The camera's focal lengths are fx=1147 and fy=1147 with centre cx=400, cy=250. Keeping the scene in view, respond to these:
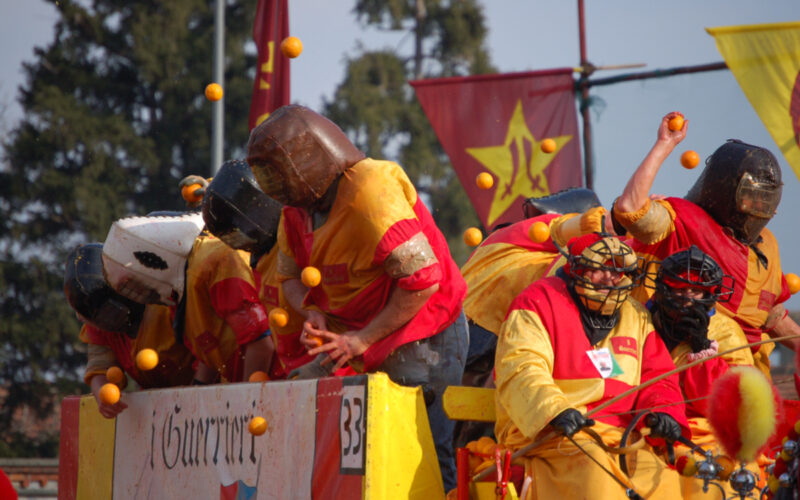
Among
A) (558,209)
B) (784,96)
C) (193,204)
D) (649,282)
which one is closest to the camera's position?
(649,282)

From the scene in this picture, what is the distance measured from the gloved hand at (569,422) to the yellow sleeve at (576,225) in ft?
4.36

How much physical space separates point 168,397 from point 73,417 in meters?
1.67

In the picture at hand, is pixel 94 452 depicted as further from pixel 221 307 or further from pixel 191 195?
pixel 191 195

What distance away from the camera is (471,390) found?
5.01m

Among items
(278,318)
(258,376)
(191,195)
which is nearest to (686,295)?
(278,318)

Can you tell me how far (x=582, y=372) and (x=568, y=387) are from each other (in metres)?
0.09

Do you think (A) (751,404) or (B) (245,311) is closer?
(A) (751,404)

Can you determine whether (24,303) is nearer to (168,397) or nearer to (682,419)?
(168,397)

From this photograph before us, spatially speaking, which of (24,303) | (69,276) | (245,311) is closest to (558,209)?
(245,311)

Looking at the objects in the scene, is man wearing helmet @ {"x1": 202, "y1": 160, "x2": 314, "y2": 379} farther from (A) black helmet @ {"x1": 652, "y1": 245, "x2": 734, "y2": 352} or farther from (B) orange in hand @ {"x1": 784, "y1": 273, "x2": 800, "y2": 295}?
(B) orange in hand @ {"x1": 784, "y1": 273, "x2": 800, "y2": 295}

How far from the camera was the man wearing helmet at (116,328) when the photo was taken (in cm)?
727

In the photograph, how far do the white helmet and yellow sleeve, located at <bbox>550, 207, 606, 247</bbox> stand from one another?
2242 mm

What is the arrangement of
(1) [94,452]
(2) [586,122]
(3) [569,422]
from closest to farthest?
(3) [569,422] → (1) [94,452] → (2) [586,122]

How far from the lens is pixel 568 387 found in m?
4.79
